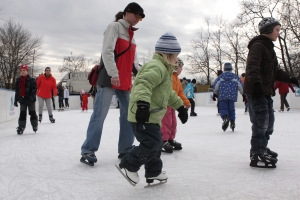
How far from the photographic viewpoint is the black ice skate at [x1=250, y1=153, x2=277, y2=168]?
3.44 m

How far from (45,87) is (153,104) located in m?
7.93

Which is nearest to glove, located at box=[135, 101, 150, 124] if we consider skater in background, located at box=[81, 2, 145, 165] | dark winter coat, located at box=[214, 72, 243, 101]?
skater in background, located at box=[81, 2, 145, 165]

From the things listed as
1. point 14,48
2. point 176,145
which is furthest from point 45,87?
point 14,48

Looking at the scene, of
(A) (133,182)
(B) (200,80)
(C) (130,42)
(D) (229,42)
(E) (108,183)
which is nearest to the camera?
(A) (133,182)

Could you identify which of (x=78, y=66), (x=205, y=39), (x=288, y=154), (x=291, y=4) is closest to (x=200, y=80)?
(x=205, y=39)

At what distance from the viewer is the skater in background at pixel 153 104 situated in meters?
2.52

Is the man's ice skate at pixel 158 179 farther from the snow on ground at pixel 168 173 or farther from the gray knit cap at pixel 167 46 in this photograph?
the gray knit cap at pixel 167 46

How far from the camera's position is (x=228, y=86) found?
7.26m

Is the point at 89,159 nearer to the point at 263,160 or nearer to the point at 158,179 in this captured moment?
the point at 158,179

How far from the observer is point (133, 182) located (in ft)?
8.91

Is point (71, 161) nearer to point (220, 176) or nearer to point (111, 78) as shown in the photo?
point (111, 78)

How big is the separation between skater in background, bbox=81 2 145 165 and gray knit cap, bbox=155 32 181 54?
0.82m

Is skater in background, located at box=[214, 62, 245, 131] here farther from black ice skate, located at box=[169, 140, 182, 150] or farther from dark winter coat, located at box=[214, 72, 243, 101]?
black ice skate, located at box=[169, 140, 182, 150]

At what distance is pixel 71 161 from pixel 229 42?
3442 cm
